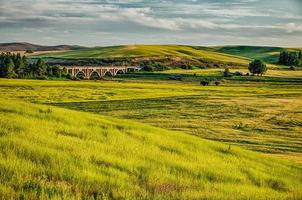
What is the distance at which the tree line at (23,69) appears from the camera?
139 metres

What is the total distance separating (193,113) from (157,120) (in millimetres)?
8227

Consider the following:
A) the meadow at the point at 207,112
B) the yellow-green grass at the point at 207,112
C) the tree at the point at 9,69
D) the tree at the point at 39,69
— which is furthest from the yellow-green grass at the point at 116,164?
the tree at the point at 39,69

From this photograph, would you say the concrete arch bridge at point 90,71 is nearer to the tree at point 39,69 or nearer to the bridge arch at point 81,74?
the bridge arch at point 81,74

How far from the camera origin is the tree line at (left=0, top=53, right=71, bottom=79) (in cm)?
13888

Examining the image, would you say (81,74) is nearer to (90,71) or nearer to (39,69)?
(90,71)

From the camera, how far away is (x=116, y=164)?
13.2 m

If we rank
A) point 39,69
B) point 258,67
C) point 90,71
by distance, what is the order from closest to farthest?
point 39,69
point 258,67
point 90,71

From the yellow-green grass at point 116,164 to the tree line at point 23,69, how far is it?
414 ft

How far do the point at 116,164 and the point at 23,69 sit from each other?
143 metres

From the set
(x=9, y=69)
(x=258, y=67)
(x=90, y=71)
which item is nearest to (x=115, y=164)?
(x=9, y=69)

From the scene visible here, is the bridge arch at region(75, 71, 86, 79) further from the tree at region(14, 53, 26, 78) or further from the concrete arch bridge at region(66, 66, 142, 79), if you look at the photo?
the tree at region(14, 53, 26, 78)

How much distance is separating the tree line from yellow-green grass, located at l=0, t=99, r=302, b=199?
12633 cm

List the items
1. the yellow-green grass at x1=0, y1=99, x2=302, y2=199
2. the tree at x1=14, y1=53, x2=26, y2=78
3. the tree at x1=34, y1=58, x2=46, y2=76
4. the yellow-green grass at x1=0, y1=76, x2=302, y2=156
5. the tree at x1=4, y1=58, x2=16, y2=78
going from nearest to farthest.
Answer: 1. the yellow-green grass at x1=0, y1=99, x2=302, y2=199
2. the yellow-green grass at x1=0, y1=76, x2=302, y2=156
3. the tree at x1=4, y1=58, x2=16, y2=78
4. the tree at x1=14, y1=53, x2=26, y2=78
5. the tree at x1=34, y1=58, x2=46, y2=76

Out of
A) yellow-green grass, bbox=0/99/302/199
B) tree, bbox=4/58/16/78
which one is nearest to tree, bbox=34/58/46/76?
tree, bbox=4/58/16/78
